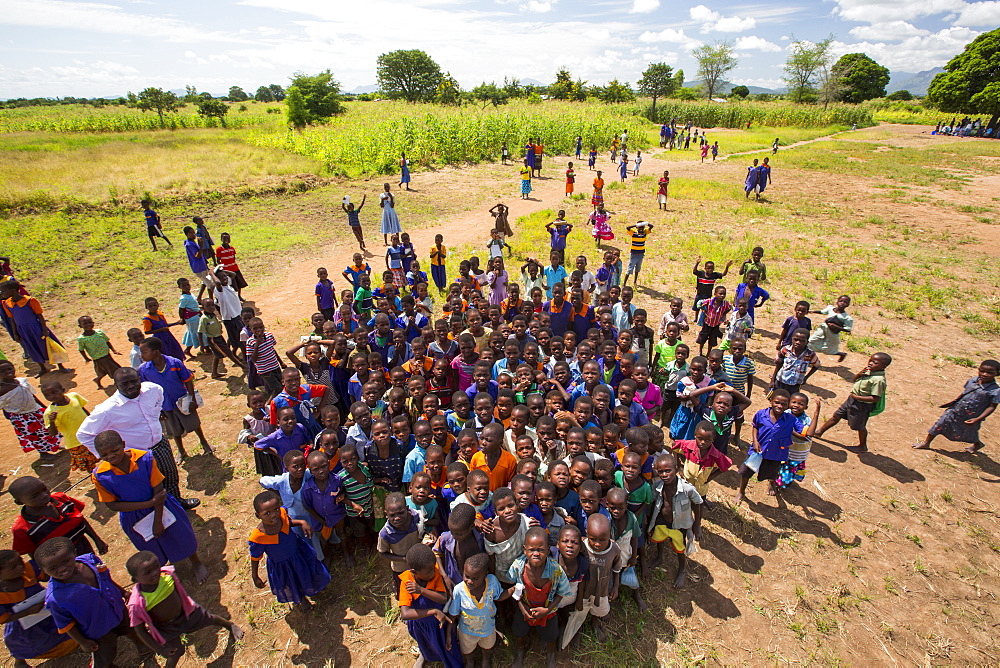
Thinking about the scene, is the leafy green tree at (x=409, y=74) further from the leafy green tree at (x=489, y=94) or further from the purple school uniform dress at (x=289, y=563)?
the purple school uniform dress at (x=289, y=563)

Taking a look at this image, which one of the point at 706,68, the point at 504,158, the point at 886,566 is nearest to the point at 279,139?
the point at 504,158

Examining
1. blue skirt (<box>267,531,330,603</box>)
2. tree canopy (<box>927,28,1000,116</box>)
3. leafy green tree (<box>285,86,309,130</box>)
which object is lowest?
blue skirt (<box>267,531,330,603</box>)

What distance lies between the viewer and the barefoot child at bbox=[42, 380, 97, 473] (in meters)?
5.05

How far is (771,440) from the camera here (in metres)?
4.85

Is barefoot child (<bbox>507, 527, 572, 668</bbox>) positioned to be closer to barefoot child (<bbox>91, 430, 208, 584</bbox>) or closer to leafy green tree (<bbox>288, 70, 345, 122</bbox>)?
barefoot child (<bbox>91, 430, 208, 584</bbox>)

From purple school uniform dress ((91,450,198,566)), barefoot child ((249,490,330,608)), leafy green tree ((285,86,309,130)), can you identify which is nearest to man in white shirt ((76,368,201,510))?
purple school uniform dress ((91,450,198,566))

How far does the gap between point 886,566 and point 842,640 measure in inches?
44.8

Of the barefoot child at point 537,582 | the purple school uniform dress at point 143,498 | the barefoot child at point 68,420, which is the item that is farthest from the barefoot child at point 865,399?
the barefoot child at point 68,420

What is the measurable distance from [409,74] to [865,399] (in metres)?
60.7

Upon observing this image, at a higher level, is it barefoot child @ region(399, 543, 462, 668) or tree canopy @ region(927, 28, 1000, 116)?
tree canopy @ region(927, 28, 1000, 116)

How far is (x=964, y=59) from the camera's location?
39.0 m

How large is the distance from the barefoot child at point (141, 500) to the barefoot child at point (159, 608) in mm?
700

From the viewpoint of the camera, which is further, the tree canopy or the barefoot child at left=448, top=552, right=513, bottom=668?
the tree canopy

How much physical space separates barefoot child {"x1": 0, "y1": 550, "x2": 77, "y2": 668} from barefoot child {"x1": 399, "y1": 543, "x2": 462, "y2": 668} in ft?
8.92
